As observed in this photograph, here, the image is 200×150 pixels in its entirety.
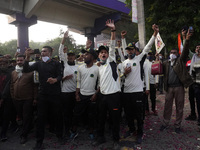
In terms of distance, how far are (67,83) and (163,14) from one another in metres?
8.23

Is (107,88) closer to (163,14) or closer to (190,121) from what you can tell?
(190,121)

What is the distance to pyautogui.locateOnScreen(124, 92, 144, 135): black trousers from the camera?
422 centimetres

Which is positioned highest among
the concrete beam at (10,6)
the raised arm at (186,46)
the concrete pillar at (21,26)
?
the concrete beam at (10,6)

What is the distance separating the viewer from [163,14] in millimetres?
10250

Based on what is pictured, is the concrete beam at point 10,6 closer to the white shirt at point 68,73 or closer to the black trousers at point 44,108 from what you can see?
the white shirt at point 68,73

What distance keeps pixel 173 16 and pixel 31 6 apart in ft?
37.9

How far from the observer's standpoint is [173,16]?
9.99 metres

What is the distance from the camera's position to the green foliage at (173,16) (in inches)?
370

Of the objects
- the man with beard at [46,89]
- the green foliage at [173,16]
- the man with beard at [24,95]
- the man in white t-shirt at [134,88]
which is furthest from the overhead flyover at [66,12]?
the man in white t-shirt at [134,88]

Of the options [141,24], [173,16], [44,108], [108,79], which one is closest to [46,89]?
[44,108]

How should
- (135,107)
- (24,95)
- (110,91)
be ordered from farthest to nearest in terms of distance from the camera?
(24,95), (135,107), (110,91)

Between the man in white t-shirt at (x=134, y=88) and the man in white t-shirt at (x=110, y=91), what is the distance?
1.50 feet

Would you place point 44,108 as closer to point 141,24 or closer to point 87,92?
point 87,92

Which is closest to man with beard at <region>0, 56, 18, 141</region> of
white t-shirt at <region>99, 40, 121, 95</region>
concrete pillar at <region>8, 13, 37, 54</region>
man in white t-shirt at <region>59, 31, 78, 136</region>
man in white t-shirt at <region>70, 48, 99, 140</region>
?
man in white t-shirt at <region>59, 31, 78, 136</region>
